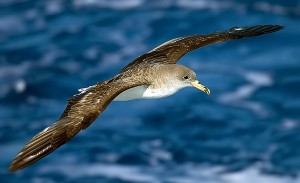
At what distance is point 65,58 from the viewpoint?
2928 centimetres

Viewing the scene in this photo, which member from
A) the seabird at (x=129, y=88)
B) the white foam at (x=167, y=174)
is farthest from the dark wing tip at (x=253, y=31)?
the white foam at (x=167, y=174)

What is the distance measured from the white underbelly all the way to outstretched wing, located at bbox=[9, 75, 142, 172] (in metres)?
0.25

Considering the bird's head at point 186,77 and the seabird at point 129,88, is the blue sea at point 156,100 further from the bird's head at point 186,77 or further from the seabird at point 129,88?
the bird's head at point 186,77

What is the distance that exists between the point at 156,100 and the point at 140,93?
45.2 ft

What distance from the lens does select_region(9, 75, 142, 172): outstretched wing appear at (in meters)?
11.6

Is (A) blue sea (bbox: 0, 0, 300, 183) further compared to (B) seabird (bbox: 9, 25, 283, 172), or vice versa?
(A) blue sea (bbox: 0, 0, 300, 183)

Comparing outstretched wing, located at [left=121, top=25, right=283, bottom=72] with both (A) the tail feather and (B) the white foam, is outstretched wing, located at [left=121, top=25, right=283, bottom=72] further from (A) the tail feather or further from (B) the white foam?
(B) the white foam

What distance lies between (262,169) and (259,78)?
13.8 feet

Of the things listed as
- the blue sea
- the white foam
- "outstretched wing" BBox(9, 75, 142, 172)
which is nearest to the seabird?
"outstretched wing" BBox(9, 75, 142, 172)

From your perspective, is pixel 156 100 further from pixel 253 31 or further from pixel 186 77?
pixel 186 77

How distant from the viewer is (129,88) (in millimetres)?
13055

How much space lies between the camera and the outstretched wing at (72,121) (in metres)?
11.6

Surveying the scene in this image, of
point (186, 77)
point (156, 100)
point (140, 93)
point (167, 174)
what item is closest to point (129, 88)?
point (140, 93)

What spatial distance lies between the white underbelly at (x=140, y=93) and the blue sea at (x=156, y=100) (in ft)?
36.3
